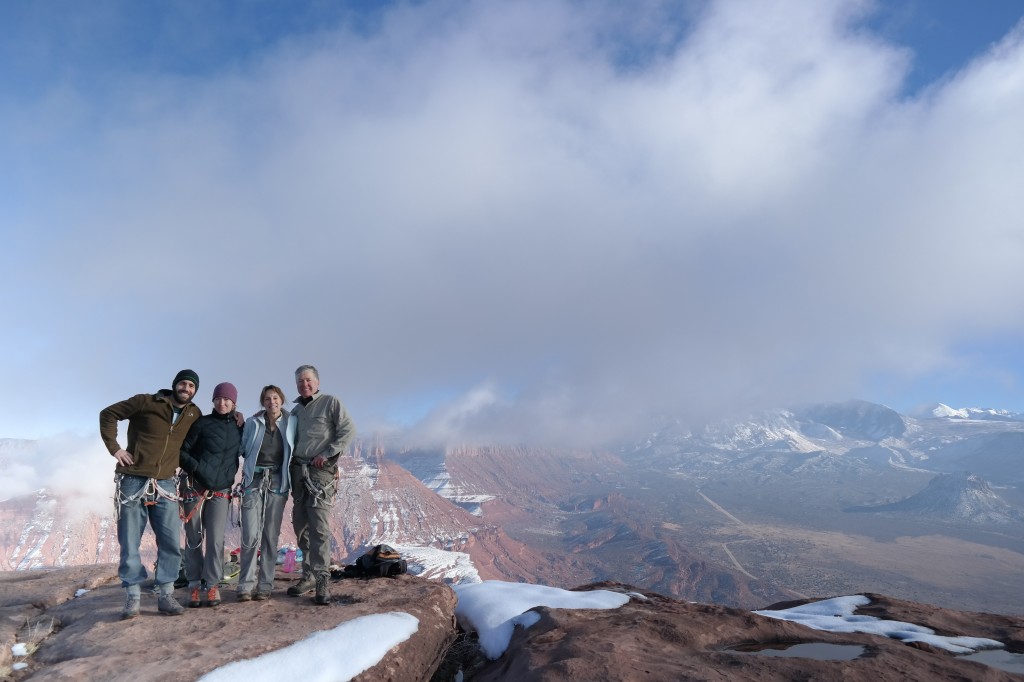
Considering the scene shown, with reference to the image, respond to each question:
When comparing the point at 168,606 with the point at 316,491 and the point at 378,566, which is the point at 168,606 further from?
the point at 378,566

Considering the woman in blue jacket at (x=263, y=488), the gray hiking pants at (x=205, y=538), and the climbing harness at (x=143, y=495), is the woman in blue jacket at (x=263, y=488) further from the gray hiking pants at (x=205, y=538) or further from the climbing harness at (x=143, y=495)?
the climbing harness at (x=143, y=495)

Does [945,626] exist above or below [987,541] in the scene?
above

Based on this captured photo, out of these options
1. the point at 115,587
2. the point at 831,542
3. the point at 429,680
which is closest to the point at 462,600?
the point at 429,680

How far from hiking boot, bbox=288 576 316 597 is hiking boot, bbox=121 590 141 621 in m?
2.03

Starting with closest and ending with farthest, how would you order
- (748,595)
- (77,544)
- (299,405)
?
(299,405), (748,595), (77,544)

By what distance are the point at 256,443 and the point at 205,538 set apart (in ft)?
5.18

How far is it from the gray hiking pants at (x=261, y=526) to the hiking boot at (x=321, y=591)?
0.93m

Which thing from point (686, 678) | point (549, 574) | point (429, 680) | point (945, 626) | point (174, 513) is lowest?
point (549, 574)

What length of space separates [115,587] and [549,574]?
665 ft

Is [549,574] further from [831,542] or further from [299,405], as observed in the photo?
[299,405]

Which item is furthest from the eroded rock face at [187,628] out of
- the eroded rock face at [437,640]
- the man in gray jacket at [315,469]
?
the man in gray jacket at [315,469]

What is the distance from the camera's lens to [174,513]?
7379 mm

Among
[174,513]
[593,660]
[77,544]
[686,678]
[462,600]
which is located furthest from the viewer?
[77,544]

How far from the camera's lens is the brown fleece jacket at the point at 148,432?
7023 mm
